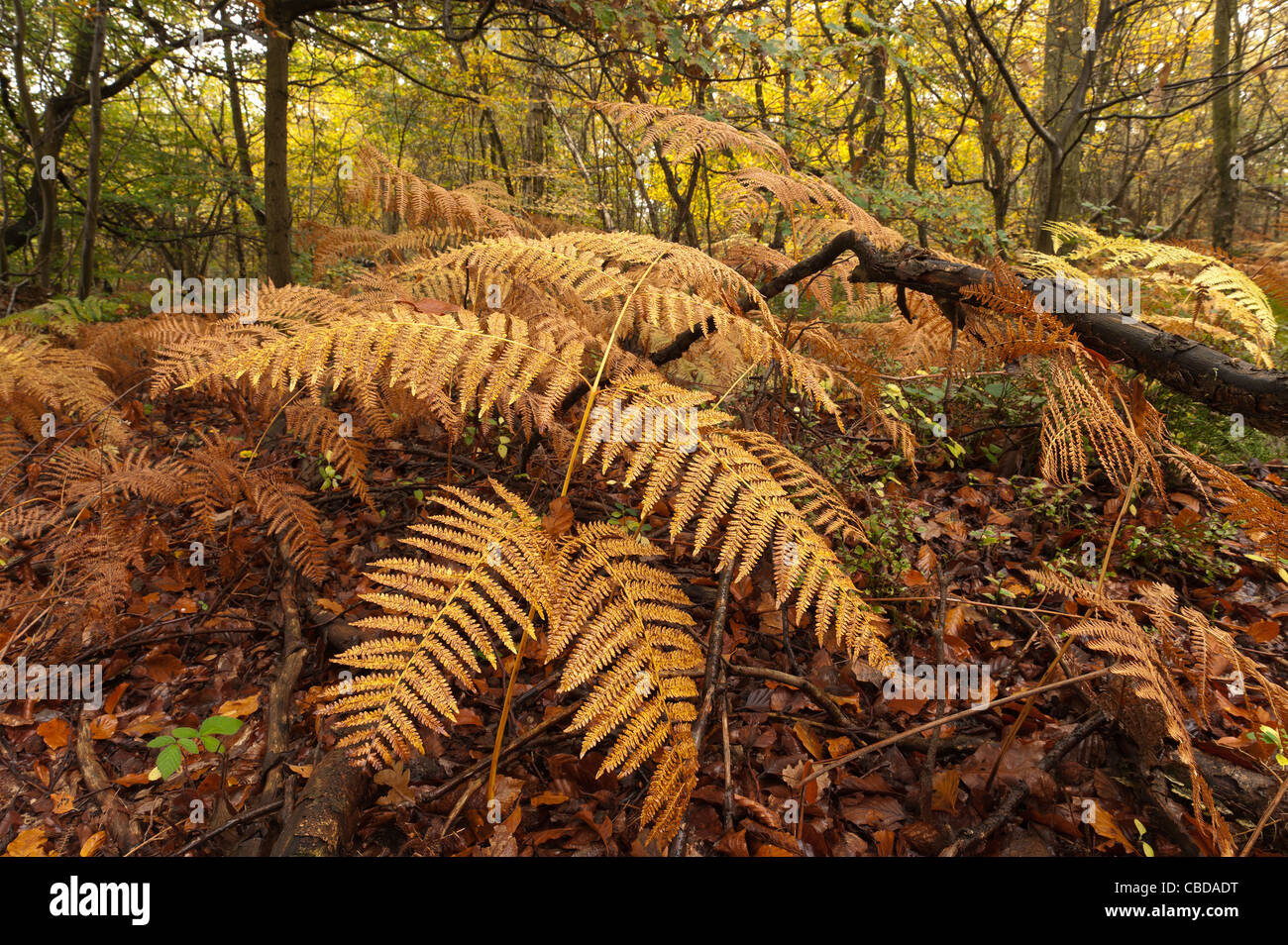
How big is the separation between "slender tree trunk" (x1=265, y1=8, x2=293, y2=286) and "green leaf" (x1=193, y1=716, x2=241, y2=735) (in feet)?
11.6

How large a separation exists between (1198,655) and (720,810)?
1360 millimetres

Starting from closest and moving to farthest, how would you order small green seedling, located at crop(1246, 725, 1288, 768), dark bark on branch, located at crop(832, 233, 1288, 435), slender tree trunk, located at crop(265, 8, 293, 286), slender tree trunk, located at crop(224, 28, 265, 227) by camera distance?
dark bark on branch, located at crop(832, 233, 1288, 435) < small green seedling, located at crop(1246, 725, 1288, 768) < slender tree trunk, located at crop(265, 8, 293, 286) < slender tree trunk, located at crop(224, 28, 265, 227)

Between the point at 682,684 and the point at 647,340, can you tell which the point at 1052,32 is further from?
the point at 682,684

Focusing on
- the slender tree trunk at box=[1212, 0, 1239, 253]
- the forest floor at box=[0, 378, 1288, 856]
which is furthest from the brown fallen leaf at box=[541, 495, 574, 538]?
the slender tree trunk at box=[1212, 0, 1239, 253]

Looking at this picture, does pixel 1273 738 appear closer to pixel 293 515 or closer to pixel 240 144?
pixel 293 515

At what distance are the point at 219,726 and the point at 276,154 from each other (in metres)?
4.29

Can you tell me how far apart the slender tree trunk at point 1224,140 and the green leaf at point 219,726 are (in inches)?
458

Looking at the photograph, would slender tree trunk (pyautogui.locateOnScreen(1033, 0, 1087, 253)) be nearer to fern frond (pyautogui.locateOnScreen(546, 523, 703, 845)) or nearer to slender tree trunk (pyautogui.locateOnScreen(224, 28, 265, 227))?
fern frond (pyautogui.locateOnScreen(546, 523, 703, 845))

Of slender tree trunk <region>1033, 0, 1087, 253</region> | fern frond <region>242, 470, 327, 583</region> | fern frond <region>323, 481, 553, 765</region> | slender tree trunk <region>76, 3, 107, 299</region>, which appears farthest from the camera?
slender tree trunk <region>1033, 0, 1087, 253</region>

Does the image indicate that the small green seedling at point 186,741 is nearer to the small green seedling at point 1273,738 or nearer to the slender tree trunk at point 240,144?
the small green seedling at point 1273,738

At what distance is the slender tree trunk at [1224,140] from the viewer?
27.0 feet

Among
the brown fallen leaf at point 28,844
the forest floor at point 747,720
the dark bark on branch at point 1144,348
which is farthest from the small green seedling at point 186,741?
the dark bark on branch at point 1144,348

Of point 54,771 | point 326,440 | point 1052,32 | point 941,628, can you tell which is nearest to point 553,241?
point 326,440

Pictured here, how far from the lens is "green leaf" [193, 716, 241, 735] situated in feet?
5.64
